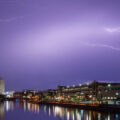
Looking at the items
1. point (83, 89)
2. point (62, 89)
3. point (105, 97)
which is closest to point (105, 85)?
point (105, 97)

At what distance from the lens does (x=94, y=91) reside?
84.2 meters

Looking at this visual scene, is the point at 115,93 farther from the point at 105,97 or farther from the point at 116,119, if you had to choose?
the point at 116,119

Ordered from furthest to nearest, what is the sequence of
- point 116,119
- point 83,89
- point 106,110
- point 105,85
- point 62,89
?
point 62,89
point 83,89
point 105,85
point 106,110
point 116,119

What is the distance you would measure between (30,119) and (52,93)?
95724 mm

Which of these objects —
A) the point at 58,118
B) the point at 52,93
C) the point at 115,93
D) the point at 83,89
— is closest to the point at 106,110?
the point at 58,118

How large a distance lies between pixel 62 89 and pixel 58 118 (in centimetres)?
7888

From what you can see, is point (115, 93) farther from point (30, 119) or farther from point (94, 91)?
point (30, 119)

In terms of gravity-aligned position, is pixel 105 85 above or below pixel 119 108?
above

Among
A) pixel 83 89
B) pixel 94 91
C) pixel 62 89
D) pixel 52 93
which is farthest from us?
pixel 52 93

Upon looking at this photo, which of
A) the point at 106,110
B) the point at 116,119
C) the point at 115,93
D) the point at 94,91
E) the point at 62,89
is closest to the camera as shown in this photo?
the point at 116,119

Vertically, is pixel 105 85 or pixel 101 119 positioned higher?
pixel 105 85

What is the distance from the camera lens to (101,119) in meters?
42.9

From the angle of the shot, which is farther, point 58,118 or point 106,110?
point 106,110

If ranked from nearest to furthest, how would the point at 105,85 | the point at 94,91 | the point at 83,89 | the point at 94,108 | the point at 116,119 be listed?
the point at 116,119
the point at 94,108
the point at 105,85
the point at 94,91
the point at 83,89
